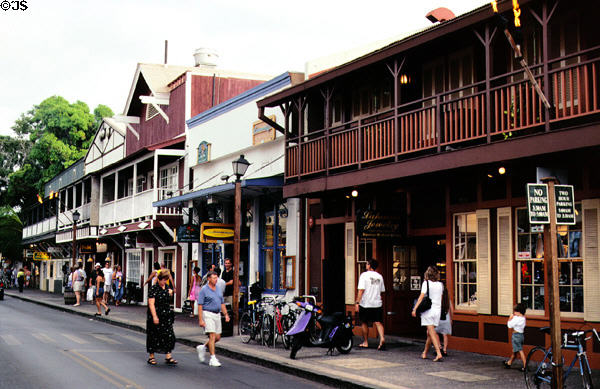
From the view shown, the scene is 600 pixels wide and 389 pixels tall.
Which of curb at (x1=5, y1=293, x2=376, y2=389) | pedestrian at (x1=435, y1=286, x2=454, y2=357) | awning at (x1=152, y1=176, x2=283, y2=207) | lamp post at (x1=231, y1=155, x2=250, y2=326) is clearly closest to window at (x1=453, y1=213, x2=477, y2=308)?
pedestrian at (x1=435, y1=286, x2=454, y2=357)

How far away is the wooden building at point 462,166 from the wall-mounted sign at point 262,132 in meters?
1.59

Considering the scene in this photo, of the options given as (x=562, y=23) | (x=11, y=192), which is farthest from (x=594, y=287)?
(x=11, y=192)

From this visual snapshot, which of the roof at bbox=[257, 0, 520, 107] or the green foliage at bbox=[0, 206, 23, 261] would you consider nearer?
the roof at bbox=[257, 0, 520, 107]

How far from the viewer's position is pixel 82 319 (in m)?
24.9

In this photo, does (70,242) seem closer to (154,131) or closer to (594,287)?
(154,131)

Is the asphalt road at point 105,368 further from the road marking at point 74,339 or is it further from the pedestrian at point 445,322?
the pedestrian at point 445,322

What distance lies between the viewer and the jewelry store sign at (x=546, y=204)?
333 inches

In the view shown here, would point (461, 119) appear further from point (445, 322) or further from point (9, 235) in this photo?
point (9, 235)

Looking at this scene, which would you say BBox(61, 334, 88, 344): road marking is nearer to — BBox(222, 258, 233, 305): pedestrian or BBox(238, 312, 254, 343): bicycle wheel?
BBox(238, 312, 254, 343): bicycle wheel

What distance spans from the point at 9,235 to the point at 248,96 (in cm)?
5252

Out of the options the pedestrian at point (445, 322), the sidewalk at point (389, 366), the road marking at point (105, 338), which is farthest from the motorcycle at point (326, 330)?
the road marking at point (105, 338)

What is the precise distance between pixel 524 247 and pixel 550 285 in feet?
14.1

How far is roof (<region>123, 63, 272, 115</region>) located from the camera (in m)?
30.0

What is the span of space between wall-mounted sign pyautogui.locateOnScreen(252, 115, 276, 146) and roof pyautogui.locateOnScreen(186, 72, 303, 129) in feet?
2.88
